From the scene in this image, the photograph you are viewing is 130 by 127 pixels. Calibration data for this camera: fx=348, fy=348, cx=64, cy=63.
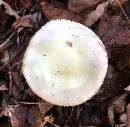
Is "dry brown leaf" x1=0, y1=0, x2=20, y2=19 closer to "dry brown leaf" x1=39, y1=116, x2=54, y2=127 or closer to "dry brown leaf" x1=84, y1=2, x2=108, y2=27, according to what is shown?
"dry brown leaf" x1=84, y1=2, x2=108, y2=27

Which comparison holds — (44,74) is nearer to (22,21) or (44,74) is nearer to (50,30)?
(50,30)

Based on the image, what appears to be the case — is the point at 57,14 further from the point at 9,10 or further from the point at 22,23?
the point at 9,10

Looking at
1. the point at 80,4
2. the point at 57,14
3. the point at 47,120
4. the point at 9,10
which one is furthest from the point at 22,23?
the point at 47,120

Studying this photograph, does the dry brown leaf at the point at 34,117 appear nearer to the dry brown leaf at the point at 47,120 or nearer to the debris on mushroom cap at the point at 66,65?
the dry brown leaf at the point at 47,120

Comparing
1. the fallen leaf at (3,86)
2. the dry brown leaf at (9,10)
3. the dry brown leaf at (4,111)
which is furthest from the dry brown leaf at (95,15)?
the dry brown leaf at (4,111)

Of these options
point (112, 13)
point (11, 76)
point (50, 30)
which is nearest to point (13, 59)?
point (11, 76)

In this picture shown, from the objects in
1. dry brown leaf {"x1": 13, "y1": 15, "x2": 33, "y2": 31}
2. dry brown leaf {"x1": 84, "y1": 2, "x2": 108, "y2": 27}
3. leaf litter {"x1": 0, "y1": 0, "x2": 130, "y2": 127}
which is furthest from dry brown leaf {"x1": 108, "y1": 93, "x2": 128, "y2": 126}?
dry brown leaf {"x1": 13, "y1": 15, "x2": 33, "y2": 31}
